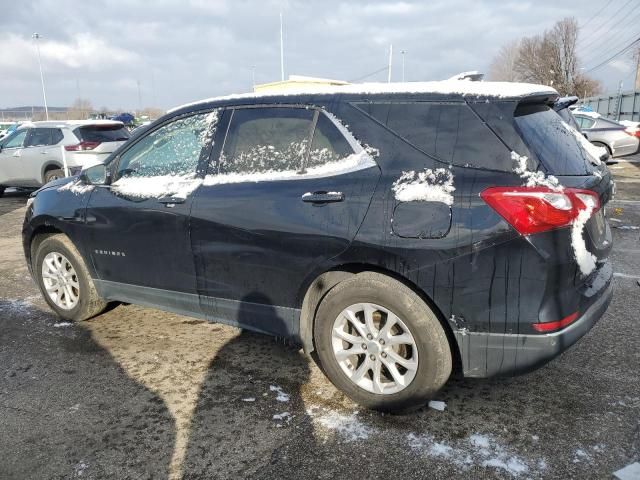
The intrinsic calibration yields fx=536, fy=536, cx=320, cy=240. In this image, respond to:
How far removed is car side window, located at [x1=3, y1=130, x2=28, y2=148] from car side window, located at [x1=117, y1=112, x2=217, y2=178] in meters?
9.39

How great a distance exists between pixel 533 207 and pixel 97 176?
317 cm

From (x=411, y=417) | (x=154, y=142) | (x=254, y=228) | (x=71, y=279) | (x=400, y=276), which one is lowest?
(x=411, y=417)

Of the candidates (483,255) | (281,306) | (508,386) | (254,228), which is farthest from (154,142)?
(508,386)

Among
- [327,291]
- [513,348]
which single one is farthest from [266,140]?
[513,348]

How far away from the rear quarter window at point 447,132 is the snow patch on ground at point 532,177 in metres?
0.04

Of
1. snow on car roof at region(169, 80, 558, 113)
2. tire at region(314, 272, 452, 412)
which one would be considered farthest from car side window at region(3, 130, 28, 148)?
tire at region(314, 272, 452, 412)

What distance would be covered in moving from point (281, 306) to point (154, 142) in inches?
63.8

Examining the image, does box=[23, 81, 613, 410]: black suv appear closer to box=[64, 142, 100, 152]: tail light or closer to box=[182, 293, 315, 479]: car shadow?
box=[182, 293, 315, 479]: car shadow

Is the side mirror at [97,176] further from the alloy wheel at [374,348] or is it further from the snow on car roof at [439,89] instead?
the alloy wheel at [374,348]

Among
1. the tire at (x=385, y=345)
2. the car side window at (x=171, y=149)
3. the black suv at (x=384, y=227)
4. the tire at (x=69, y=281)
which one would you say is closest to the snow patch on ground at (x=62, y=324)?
the tire at (x=69, y=281)

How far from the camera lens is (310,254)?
3051mm

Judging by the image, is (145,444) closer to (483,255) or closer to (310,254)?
(310,254)

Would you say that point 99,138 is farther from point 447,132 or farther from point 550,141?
point 550,141

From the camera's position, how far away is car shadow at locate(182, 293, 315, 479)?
8.61ft
